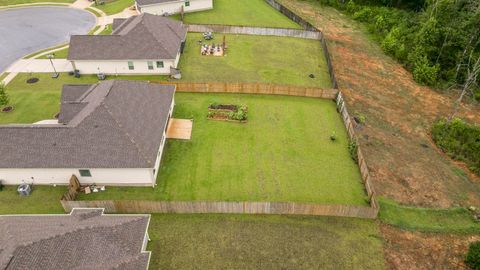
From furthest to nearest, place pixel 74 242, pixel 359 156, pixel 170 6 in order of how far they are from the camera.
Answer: pixel 170 6 < pixel 359 156 < pixel 74 242

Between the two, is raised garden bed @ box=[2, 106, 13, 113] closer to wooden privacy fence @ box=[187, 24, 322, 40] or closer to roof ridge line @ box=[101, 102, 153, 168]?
roof ridge line @ box=[101, 102, 153, 168]

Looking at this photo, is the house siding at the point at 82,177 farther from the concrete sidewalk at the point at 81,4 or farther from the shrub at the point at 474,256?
the concrete sidewalk at the point at 81,4

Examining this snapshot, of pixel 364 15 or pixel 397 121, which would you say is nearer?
pixel 397 121

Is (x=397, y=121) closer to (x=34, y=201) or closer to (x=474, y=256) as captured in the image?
(x=474, y=256)

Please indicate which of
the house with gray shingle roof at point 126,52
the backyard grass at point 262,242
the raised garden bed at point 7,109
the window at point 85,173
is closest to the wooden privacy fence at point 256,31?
the house with gray shingle roof at point 126,52

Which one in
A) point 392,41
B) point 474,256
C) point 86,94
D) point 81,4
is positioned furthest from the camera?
point 81,4

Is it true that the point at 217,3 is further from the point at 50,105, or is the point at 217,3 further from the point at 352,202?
the point at 352,202

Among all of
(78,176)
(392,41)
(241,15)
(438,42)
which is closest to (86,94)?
(78,176)
